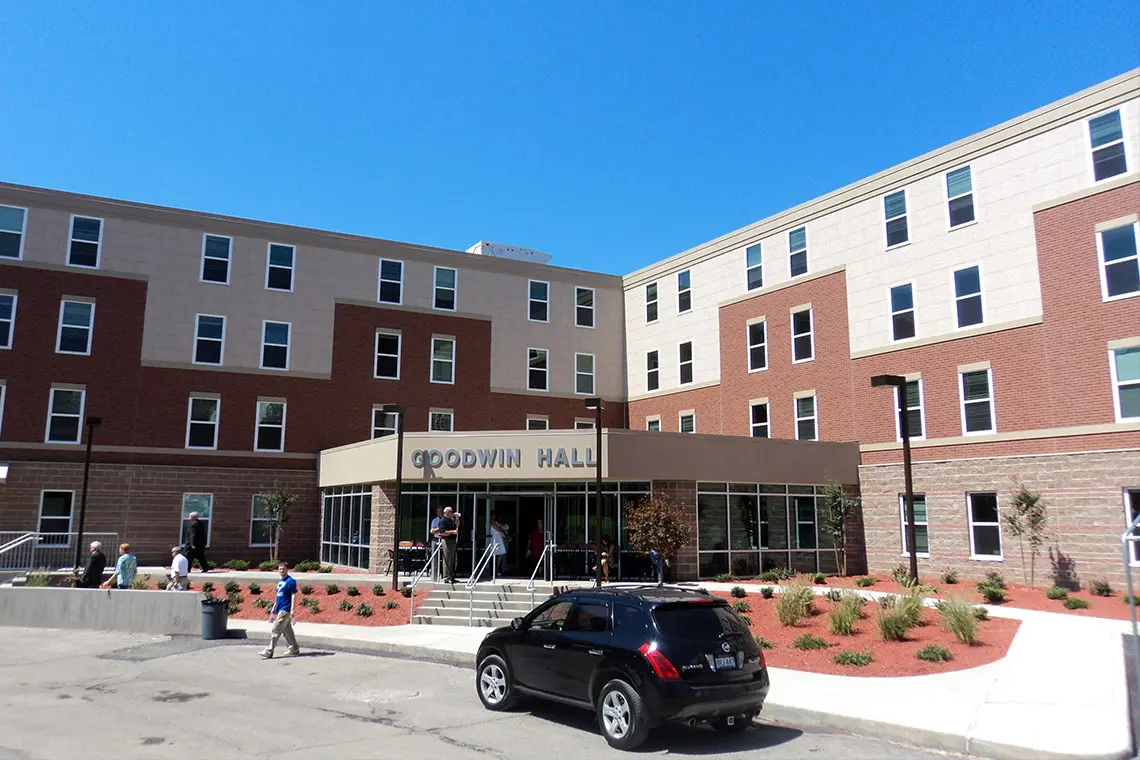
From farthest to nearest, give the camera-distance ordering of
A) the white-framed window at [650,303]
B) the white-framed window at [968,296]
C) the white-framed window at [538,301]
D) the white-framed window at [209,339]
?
the white-framed window at [650,303], the white-framed window at [538,301], the white-framed window at [209,339], the white-framed window at [968,296]

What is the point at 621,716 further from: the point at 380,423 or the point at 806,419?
the point at 380,423

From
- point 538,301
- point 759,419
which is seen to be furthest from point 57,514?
point 759,419

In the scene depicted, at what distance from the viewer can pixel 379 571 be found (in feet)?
86.0

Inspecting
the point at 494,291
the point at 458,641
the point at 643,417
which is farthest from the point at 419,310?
the point at 458,641

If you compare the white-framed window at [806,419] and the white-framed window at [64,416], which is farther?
the white-framed window at [806,419]

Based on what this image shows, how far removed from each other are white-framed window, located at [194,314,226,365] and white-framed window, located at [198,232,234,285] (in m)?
1.46

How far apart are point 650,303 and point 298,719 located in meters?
29.2

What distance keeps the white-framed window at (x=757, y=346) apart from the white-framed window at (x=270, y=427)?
18043mm

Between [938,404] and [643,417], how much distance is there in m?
14.0

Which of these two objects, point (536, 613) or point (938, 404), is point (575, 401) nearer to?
point (938, 404)

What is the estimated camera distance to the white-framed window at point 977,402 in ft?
82.3

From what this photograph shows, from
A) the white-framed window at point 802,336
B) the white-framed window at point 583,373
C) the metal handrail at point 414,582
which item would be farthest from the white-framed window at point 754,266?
the metal handrail at point 414,582

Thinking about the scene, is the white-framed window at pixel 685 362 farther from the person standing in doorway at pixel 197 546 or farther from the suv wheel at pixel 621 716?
the suv wheel at pixel 621 716

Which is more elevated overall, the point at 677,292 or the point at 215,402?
the point at 677,292
